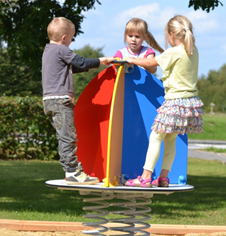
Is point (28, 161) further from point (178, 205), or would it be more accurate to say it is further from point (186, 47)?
point (186, 47)

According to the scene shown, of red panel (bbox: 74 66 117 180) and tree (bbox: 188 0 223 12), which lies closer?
red panel (bbox: 74 66 117 180)

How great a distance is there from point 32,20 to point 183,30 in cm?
516

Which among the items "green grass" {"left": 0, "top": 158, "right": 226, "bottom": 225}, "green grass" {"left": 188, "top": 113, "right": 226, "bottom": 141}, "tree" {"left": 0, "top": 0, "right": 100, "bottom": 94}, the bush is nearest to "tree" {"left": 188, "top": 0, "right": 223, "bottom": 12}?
Result: "tree" {"left": 0, "top": 0, "right": 100, "bottom": 94}

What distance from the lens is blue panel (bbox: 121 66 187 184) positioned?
13.0ft

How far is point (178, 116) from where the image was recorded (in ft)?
11.7

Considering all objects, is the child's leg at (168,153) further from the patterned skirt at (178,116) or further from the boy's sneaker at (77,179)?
the boy's sneaker at (77,179)

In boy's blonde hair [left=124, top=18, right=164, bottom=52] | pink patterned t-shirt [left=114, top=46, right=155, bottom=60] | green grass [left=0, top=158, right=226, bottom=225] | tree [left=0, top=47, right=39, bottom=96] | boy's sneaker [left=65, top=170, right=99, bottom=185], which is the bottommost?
green grass [left=0, top=158, right=226, bottom=225]

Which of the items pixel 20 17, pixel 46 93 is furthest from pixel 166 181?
pixel 20 17

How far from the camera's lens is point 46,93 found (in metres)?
3.68

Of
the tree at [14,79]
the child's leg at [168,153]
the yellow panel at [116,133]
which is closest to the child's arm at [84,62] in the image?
the yellow panel at [116,133]

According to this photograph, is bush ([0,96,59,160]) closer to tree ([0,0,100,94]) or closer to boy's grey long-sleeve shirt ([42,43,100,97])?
tree ([0,0,100,94])

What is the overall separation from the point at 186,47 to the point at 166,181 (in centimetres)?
118

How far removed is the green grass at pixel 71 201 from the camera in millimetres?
6098

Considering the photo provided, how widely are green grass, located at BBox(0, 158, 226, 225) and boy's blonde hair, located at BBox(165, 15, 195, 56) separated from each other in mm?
3033
